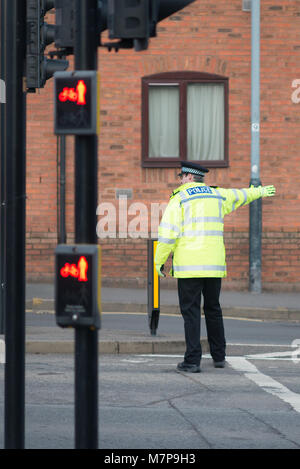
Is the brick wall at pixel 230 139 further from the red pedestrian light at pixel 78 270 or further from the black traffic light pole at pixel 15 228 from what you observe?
the red pedestrian light at pixel 78 270

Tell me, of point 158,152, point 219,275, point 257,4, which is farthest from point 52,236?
point 219,275

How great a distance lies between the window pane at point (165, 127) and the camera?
20.2 metres

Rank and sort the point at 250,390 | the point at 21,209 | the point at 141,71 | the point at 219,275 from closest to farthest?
the point at 21,209, the point at 250,390, the point at 219,275, the point at 141,71

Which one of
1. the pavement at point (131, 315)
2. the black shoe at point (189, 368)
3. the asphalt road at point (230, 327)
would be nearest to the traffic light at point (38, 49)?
the black shoe at point (189, 368)

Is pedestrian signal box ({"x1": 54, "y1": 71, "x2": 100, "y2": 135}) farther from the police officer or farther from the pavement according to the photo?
the pavement

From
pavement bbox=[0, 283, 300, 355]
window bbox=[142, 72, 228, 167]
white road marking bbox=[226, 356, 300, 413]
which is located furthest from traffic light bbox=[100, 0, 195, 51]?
window bbox=[142, 72, 228, 167]

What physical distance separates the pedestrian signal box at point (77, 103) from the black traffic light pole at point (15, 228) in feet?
2.88

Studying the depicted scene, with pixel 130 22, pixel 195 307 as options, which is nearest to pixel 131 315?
pixel 195 307

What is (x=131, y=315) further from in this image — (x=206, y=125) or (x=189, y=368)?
(x=189, y=368)

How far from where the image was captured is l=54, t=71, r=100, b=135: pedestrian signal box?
4.98 metres

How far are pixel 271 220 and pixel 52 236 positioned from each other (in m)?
4.13

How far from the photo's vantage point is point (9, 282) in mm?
5871

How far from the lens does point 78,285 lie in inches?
196
